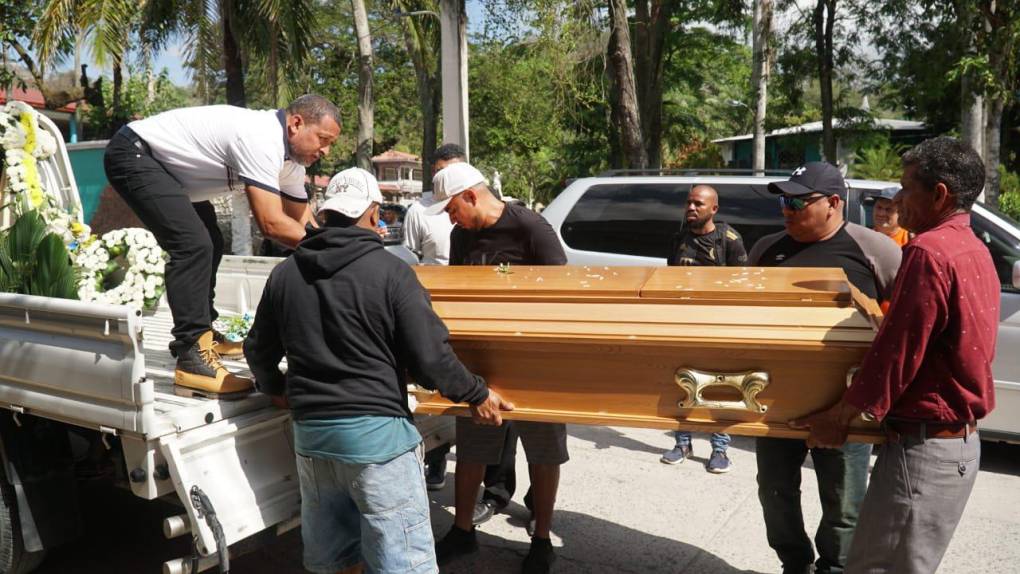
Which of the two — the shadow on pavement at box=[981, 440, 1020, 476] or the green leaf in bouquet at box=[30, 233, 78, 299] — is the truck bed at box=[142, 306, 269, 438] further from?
the shadow on pavement at box=[981, 440, 1020, 476]

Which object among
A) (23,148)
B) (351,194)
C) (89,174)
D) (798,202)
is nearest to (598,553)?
(798,202)

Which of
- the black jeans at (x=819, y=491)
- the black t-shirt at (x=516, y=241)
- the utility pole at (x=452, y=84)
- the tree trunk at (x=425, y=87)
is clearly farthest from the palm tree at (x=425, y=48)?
the black jeans at (x=819, y=491)

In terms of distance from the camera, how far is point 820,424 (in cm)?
248

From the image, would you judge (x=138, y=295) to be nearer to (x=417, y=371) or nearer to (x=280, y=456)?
(x=280, y=456)

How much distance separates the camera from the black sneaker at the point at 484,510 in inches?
164

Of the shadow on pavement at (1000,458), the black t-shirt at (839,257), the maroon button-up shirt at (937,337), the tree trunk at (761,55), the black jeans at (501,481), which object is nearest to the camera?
the maroon button-up shirt at (937,337)

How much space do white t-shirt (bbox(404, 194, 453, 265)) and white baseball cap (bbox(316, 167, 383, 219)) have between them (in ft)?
8.15

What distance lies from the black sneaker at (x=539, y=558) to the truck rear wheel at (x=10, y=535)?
1989mm

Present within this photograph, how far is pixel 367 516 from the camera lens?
2.52m

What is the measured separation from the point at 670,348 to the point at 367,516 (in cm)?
102

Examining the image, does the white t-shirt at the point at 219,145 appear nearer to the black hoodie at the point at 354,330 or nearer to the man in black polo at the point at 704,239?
the black hoodie at the point at 354,330

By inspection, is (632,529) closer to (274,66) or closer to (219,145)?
(219,145)

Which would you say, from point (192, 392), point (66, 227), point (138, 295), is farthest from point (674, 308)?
point (66, 227)

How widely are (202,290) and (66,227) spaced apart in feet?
4.98
